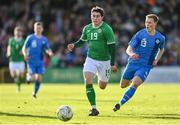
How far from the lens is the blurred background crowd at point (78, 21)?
3834 centimetres

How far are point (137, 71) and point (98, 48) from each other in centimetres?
129

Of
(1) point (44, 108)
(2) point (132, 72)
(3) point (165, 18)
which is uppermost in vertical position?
(3) point (165, 18)

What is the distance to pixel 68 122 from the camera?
43.9 feet

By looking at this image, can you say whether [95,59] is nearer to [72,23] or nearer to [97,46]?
[97,46]

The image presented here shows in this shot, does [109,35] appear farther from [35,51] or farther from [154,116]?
[35,51]

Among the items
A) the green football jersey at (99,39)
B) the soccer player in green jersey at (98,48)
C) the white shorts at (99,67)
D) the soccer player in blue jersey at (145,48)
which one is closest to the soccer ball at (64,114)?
the soccer player in green jersey at (98,48)

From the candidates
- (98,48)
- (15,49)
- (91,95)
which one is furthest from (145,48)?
(15,49)

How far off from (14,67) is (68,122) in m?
16.4

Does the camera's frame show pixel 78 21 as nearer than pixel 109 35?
No

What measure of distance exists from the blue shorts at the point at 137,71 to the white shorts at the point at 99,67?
0.68 metres

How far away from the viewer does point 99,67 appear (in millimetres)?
16000

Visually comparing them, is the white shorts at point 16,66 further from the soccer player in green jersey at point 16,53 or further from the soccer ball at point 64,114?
the soccer ball at point 64,114

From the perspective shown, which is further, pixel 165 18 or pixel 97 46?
pixel 165 18

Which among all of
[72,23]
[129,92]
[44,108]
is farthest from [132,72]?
[72,23]
